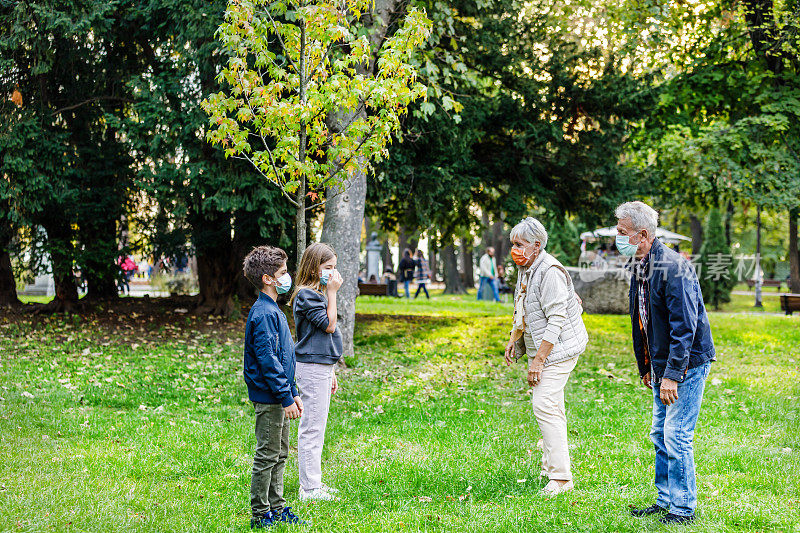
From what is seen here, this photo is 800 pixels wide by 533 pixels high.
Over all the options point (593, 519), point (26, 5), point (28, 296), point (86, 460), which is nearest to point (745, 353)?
point (593, 519)

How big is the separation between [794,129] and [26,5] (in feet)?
46.7

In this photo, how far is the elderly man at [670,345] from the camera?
→ 4121 mm

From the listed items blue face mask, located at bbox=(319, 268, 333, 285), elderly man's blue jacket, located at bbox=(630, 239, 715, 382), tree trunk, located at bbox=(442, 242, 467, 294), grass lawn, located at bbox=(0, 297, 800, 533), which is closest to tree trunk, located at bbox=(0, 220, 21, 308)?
grass lawn, located at bbox=(0, 297, 800, 533)

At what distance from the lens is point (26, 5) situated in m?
11.6

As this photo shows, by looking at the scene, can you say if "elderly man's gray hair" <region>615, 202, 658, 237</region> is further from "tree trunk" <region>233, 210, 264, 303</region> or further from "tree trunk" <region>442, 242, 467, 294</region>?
"tree trunk" <region>442, 242, 467, 294</region>

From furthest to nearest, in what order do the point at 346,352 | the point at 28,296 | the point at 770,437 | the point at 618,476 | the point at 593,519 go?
the point at 28,296 < the point at 346,352 < the point at 770,437 < the point at 618,476 < the point at 593,519

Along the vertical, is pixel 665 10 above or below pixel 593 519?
above

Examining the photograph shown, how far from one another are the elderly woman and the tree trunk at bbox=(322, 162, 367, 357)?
5.51 meters

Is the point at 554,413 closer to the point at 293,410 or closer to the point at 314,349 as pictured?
the point at 314,349

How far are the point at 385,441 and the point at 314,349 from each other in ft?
6.86

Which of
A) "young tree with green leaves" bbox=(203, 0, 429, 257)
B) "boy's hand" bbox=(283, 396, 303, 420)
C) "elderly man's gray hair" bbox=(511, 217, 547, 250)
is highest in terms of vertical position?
"young tree with green leaves" bbox=(203, 0, 429, 257)

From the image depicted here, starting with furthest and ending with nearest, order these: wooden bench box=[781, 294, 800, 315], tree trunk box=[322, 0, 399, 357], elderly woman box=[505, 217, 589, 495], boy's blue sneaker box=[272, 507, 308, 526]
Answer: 1. wooden bench box=[781, 294, 800, 315]
2. tree trunk box=[322, 0, 399, 357]
3. elderly woman box=[505, 217, 589, 495]
4. boy's blue sneaker box=[272, 507, 308, 526]

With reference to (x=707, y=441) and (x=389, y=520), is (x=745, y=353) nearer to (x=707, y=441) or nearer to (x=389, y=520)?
(x=707, y=441)

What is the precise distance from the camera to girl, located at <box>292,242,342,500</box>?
15.6ft
